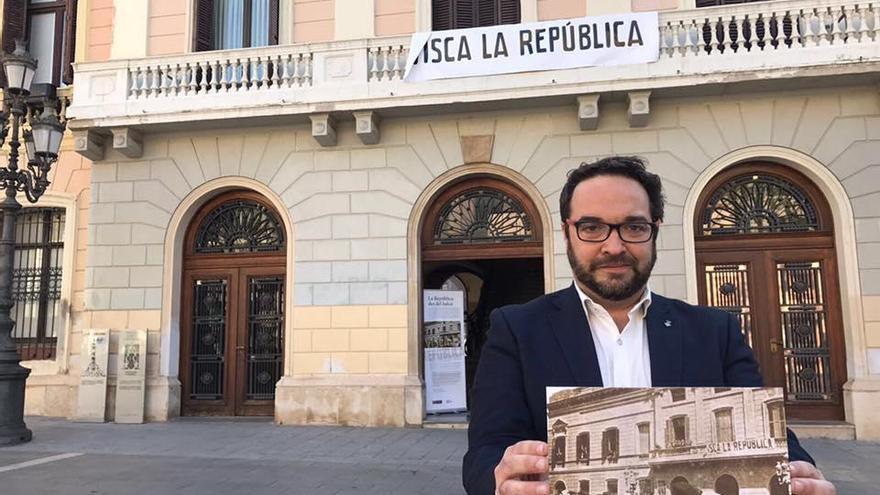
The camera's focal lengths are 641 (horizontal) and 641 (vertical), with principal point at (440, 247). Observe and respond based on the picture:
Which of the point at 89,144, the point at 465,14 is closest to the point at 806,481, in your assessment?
the point at 465,14

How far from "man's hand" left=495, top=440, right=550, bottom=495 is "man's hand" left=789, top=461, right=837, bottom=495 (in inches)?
22.3

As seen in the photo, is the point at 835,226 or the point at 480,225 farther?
the point at 480,225

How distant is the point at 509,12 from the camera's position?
11.7 meters

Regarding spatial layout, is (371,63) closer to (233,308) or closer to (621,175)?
(233,308)

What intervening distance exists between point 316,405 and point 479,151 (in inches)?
200

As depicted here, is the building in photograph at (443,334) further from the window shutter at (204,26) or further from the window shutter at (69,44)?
the window shutter at (69,44)

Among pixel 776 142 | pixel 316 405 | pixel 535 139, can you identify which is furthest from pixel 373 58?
pixel 776 142

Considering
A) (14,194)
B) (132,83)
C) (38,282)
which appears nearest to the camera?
(14,194)

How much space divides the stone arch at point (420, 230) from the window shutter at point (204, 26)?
212 inches

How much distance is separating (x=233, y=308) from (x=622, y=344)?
10.8 metres

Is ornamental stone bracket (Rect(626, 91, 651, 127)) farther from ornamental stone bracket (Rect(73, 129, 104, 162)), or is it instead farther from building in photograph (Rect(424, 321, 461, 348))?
ornamental stone bracket (Rect(73, 129, 104, 162))

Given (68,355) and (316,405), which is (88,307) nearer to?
(68,355)

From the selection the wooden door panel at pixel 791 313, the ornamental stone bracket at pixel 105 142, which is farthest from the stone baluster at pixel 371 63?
the wooden door panel at pixel 791 313

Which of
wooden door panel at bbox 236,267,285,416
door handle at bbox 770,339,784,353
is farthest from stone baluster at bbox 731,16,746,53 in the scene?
wooden door panel at bbox 236,267,285,416
